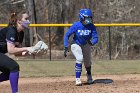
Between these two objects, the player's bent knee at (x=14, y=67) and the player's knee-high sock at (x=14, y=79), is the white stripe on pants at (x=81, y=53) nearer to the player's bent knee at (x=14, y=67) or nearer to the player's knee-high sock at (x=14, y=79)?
the player's knee-high sock at (x=14, y=79)

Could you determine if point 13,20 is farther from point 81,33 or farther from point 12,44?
point 81,33

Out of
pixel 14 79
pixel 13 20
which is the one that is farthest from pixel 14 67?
pixel 13 20

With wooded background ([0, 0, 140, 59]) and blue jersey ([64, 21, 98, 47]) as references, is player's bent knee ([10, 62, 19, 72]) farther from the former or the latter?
wooded background ([0, 0, 140, 59])

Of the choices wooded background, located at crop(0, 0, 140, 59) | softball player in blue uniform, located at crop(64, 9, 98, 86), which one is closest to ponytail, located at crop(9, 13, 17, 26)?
softball player in blue uniform, located at crop(64, 9, 98, 86)

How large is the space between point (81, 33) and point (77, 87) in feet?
4.22

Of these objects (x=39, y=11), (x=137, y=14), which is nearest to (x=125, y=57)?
(x=137, y=14)

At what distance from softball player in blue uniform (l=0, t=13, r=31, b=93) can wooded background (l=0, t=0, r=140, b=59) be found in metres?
8.21

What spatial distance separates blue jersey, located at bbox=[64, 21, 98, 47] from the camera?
1043 cm

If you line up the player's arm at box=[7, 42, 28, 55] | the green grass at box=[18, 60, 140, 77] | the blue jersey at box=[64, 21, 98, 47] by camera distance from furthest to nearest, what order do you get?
the green grass at box=[18, 60, 140, 77]
the blue jersey at box=[64, 21, 98, 47]
the player's arm at box=[7, 42, 28, 55]

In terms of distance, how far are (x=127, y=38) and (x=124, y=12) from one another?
5475mm

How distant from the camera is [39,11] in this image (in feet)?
105

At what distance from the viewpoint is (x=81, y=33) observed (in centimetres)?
1044

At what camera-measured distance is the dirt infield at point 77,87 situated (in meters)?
9.45

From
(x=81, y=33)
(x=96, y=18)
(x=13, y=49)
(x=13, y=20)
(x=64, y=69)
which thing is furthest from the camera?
(x=96, y=18)
